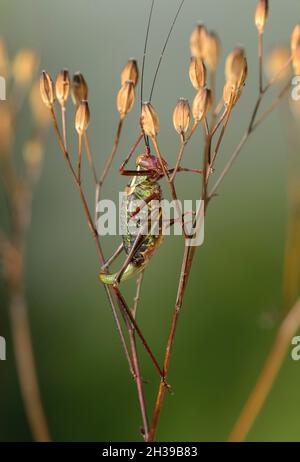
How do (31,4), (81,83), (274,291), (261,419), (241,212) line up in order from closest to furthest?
(81,83) < (261,419) < (274,291) < (241,212) < (31,4)

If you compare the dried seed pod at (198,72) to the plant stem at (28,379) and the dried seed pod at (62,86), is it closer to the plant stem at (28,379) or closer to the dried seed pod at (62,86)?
the dried seed pod at (62,86)

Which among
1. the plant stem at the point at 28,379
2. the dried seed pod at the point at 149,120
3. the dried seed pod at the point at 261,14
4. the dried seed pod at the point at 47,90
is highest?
the dried seed pod at the point at 261,14

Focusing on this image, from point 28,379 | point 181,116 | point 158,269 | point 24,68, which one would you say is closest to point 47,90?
point 181,116

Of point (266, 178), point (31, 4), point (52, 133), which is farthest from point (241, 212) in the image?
point (31, 4)

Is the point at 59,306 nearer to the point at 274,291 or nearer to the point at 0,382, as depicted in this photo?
the point at 0,382

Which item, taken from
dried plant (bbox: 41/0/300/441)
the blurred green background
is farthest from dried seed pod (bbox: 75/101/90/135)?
the blurred green background

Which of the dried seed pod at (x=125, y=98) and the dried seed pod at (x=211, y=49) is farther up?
the dried seed pod at (x=211, y=49)

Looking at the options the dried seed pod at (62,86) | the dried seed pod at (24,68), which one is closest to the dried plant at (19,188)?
the dried seed pod at (24,68)
